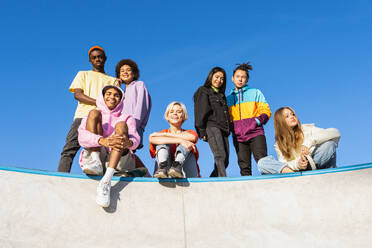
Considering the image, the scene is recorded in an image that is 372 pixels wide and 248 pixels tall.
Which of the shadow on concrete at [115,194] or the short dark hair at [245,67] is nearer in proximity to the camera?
the shadow on concrete at [115,194]

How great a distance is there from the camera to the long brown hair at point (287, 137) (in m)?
4.39

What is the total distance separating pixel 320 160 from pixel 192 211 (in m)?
1.71

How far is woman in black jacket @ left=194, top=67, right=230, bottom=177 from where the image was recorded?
15.8 ft

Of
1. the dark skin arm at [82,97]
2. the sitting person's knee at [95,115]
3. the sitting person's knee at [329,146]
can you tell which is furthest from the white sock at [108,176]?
the sitting person's knee at [329,146]

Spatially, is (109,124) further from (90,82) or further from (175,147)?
(90,82)

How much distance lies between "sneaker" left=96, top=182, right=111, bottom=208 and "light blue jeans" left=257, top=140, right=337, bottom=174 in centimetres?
205

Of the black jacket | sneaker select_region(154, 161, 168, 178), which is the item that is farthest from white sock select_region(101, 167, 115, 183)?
the black jacket

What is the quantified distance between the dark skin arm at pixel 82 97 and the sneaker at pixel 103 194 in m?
1.54

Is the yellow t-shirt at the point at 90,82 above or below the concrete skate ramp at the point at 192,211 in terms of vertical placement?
above

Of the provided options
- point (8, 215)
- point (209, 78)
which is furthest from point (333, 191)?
point (8, 215)

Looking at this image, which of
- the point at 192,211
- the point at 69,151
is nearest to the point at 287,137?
the point at 192,211

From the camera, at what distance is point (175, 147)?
4543 mm

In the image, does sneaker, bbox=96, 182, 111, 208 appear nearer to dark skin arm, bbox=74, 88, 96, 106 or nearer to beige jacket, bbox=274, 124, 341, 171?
dark skin arm, bbox=74, 88, 96, 106

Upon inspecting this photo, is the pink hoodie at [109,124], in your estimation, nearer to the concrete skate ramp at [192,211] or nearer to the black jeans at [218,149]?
the concrete skate ramp at [192,211]
